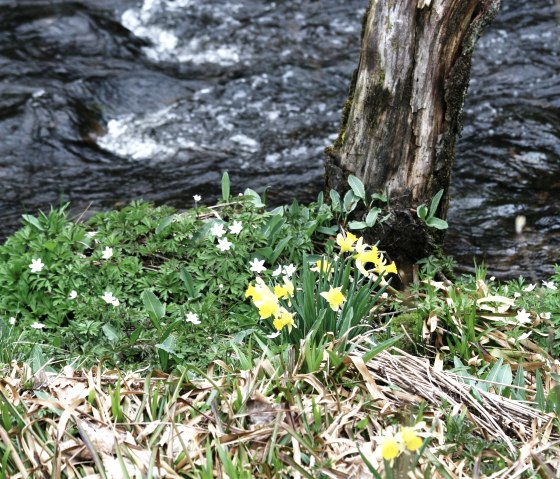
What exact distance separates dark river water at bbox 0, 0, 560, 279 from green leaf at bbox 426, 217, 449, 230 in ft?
5.05

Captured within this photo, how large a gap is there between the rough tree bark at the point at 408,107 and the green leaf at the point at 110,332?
1.55 metres

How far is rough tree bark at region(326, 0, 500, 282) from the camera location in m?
4.09

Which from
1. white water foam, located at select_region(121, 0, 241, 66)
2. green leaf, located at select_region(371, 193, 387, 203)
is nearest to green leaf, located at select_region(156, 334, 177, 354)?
green leaf, located at select_region(371, 193, 387, 203)

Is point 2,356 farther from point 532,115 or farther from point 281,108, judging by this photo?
point 532,115

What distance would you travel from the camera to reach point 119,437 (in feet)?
9.62

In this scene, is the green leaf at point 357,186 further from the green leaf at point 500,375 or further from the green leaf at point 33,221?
the green leaf at point 33,221

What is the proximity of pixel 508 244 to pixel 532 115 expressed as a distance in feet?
6.90

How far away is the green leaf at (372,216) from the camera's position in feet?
14.0

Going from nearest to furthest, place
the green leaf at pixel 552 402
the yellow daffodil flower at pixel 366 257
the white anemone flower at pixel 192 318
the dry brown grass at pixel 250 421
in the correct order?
the dry brown grass at pixel 250 421 → the green leaf at pixel 552 402 → the yellow daffodil flower at pixel 366 257 → the white anemone flower at pixel 192 318

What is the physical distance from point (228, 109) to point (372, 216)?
3.93m

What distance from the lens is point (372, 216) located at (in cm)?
427

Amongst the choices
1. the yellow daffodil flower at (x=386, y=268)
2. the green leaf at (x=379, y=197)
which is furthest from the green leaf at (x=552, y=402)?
the green leaf at (x=379, y=197)

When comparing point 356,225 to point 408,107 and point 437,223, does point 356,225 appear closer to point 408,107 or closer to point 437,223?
point 437,223

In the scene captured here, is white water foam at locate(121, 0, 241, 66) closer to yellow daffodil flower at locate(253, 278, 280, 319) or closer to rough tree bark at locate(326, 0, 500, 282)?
rough tree bark at locate(326, 0, 500, 282)
